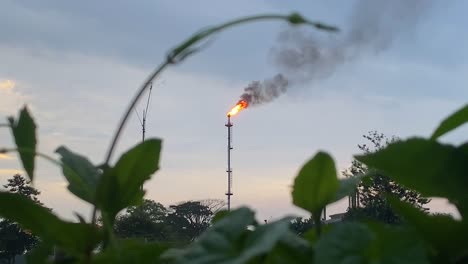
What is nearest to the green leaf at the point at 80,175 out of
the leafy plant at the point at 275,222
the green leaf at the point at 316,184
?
the leafy plant at the point at 275,222

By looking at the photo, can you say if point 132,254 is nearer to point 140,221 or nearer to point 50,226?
point 50,226

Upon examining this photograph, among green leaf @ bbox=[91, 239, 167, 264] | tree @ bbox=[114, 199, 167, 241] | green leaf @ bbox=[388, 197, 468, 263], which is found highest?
tree @ bbox=[114, 199, 167, 241]

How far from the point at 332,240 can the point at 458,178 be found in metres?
0.08

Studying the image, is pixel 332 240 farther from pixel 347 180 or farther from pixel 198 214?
pixel 198 214

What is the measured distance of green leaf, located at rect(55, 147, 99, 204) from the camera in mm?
311

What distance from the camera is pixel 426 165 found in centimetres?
27

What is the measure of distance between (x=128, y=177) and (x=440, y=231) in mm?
144

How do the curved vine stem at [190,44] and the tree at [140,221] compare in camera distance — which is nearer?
the curved vine stem at [190,44]

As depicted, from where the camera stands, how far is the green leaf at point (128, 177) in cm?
28

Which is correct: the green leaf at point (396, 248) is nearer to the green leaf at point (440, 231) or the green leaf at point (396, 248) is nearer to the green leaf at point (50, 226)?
the green leaf at point (440, 231)

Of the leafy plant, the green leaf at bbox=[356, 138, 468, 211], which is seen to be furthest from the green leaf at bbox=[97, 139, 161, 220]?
the green leaf at bbox=[356, 138, 468, 211]

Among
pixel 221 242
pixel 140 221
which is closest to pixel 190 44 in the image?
pixel 221 242

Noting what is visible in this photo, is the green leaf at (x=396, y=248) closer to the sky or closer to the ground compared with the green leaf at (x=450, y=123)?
closer to the ground

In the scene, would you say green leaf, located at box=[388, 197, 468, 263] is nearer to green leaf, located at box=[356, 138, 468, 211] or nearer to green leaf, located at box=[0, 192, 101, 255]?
green leaf, located at box=[356, 138, 468, 211]
